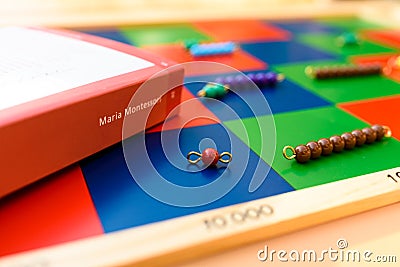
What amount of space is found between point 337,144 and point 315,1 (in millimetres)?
1555

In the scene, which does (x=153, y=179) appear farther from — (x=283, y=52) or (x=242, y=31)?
(x=242, y=31)

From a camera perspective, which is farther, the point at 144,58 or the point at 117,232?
the point at 144,58

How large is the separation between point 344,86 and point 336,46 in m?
0.36

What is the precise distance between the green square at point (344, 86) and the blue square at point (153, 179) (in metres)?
0.33

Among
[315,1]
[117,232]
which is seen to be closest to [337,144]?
[117,232]

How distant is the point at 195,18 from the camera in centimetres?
141

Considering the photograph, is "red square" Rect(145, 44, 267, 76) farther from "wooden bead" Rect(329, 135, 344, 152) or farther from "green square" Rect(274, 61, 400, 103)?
"wooden bead" Rect(329, 135, 344, 152)

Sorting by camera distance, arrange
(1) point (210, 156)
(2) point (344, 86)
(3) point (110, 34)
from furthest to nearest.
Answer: (3) point (110, 34)
(2) point (344, 86)
(1) point (210, 156)

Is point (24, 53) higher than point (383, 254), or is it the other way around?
point (24, 53)

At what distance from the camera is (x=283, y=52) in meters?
1.15

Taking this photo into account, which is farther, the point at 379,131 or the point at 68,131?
the point at 379,131

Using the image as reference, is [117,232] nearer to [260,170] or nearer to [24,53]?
[260,170]

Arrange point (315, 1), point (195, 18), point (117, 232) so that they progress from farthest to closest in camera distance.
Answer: point (315, 1) < point (195, 18) < point (117, 232)

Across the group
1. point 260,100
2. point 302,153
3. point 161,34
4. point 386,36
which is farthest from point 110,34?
point 386,36
